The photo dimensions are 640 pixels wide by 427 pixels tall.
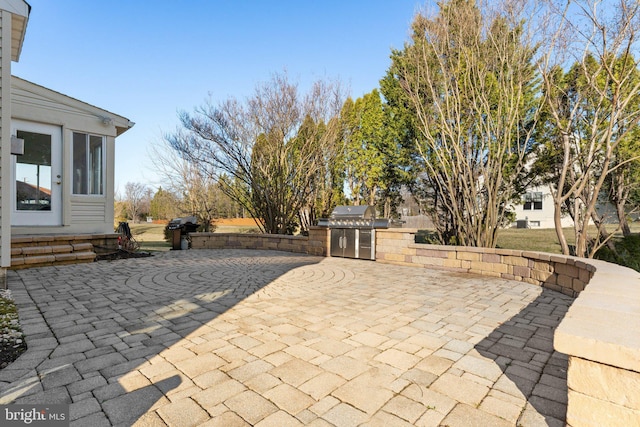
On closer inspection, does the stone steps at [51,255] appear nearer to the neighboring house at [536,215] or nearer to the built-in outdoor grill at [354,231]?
the built-in outdoor grill at [354,231]

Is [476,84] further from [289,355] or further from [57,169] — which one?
[57,169]

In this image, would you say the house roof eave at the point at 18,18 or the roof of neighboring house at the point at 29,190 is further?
the roof of neighboring house at the point at 29,190

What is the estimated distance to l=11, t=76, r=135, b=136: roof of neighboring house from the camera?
20.3 feet

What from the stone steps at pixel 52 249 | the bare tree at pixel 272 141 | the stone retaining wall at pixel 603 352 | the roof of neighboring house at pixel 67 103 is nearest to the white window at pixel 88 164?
the roof of neighboring house at pixel 67 103

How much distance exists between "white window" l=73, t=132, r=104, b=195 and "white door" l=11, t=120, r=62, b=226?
30 cm

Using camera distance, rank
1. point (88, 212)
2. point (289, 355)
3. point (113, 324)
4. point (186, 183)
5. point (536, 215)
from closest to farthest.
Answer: point (289, 355)
point (113, 324)
point (88, 212)
point (186, 183)
point (536, 215)

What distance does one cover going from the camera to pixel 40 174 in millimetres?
6605

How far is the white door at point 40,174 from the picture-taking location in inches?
251

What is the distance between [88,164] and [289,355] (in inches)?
285

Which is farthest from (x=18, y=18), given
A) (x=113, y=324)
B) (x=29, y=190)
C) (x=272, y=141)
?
(x=272, y=141)

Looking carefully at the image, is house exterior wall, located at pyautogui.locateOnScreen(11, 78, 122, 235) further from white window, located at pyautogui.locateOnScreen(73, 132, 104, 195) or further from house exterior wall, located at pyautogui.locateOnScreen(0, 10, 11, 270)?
house exterior wall, located at pyautogui.locateOnScreen(0, 10, 11, 270)

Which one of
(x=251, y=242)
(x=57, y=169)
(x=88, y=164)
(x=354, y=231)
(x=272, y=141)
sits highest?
(x=272, y=141)

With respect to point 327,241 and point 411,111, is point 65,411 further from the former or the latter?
point 411,111

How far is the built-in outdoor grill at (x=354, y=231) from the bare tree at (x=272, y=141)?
2688 millimetres
